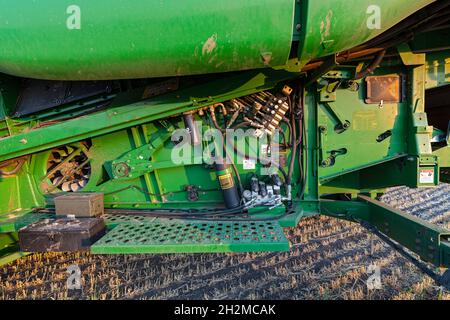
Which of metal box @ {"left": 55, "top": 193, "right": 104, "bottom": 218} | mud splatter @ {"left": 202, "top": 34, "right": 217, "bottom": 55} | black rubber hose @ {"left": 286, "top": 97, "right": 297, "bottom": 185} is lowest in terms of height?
metal box @ {"left": 55, "top": 193, "right": 104, "bottom": 218}

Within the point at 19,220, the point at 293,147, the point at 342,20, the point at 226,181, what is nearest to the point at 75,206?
the point at 19,220

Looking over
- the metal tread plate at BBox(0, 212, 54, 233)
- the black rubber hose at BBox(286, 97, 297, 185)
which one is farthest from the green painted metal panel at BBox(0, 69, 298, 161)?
the metal tread plate at BBox(0, 212, 54, 233)

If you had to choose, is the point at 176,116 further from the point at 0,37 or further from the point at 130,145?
the point at 0,37

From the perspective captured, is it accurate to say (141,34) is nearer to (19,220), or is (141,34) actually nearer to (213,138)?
(213,138)

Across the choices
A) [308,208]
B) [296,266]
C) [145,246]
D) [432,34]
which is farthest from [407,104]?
[145,246]

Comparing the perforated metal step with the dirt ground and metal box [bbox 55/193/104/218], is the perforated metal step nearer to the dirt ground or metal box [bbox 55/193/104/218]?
metal box [bbox 55/193/104/218]

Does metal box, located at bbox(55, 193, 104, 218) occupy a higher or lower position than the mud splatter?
lower

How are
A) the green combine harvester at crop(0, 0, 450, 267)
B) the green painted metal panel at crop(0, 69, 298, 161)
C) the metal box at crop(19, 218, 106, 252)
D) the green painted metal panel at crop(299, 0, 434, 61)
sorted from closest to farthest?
the green painted metal panel at crop(299, 0, 434, 61) < the green combine harvester at crop(0, 0, 450, 267) < the metal box at crop(19, 218, 106, 252) < the green painted metal panel at crop(0, 69, 298, 161)
